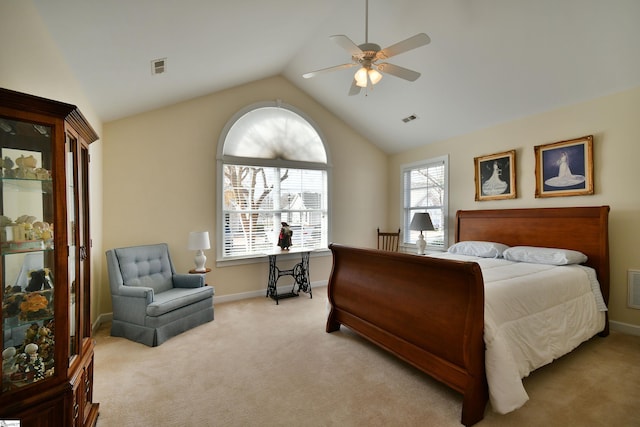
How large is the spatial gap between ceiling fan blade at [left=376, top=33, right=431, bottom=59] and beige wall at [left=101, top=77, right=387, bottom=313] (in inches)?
107

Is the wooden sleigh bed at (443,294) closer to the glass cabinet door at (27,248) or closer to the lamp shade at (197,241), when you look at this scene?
the lamp shade at (197,241)

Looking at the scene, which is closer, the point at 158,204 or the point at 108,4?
the point at 108,4

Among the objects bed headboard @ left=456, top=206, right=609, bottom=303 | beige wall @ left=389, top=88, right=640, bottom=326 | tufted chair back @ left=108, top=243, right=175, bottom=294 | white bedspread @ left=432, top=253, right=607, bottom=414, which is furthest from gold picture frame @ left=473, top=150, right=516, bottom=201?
tufted chair back @ left=108, top=243, right=175, bottom=294

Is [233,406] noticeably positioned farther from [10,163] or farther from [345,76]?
[345,76]

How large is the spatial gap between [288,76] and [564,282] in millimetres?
4578

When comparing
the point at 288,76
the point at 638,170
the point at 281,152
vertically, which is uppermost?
the point at 288,76

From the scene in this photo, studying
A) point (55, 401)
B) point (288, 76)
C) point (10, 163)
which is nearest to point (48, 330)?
point (55, 401)

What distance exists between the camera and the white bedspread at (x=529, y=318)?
1792mm

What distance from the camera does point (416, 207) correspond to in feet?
17.9

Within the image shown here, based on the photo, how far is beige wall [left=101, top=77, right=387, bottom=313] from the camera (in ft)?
12.1

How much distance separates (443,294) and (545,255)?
6.36ft

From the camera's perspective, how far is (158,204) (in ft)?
12.8

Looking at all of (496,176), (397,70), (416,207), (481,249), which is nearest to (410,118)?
(496,176)

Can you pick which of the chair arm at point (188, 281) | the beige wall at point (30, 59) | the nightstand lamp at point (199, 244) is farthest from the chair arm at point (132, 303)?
the beige wall at point (30, 59)
